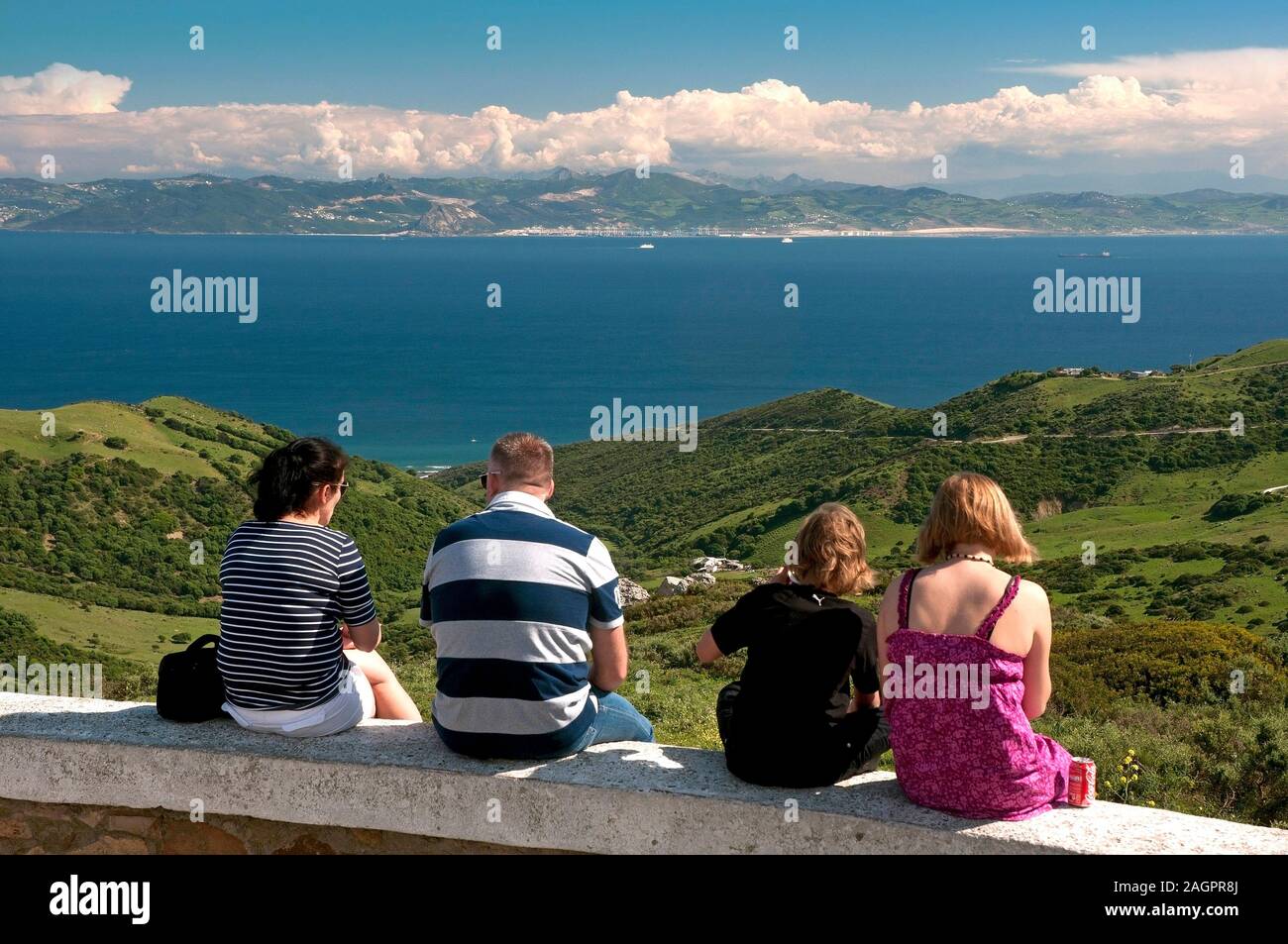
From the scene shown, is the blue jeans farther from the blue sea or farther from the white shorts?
the blue sea

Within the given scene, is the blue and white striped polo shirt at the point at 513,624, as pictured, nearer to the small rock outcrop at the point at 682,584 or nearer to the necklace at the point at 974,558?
the necklace at the point at 974,558

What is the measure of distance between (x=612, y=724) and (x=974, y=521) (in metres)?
1.40

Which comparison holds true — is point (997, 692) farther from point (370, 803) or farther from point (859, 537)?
point (370, 803)

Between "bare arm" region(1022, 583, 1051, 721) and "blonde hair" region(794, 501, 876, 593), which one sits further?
"blonde hair" region(794, 501, 876, 593)

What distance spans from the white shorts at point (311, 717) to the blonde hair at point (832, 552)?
63.8 inches

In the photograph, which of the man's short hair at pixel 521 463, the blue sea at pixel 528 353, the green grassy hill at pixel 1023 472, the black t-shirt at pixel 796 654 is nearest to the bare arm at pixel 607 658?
the black t-shirt at pixel 796 654

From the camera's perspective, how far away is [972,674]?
332cm

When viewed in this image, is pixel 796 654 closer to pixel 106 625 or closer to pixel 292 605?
pixel 292 605

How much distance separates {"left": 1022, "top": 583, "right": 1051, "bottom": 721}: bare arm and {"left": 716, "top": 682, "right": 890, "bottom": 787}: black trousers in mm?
456

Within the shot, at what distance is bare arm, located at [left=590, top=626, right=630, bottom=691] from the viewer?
3.72 m

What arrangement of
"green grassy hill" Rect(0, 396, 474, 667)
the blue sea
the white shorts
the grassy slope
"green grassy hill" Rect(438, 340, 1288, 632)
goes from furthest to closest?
the blue sea
"green grassy hill" Rect(438, 340, 1288, 632)
"green grassy hill" Rect(0, 396, 474, 667)
the grassy slope
the white shorts

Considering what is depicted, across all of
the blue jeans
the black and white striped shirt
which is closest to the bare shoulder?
the blue jeans

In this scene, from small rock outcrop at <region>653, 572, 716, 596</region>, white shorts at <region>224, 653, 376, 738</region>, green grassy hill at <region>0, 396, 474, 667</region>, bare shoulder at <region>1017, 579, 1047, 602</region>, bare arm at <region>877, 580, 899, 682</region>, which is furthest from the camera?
green grassy hill at <region>0, 396, 474, 667</region>

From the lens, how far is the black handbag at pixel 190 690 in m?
3.97
